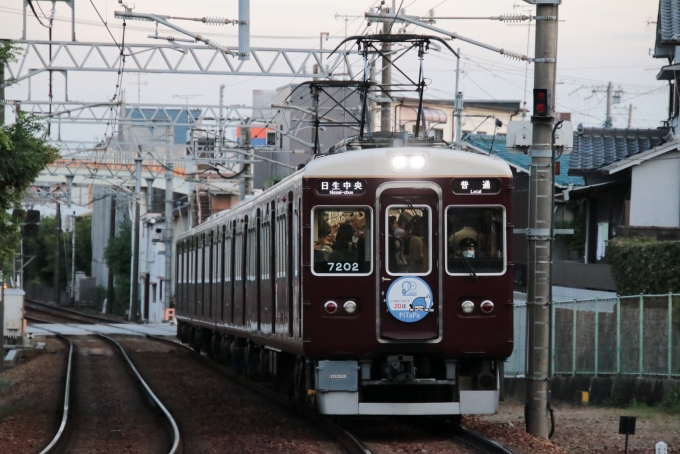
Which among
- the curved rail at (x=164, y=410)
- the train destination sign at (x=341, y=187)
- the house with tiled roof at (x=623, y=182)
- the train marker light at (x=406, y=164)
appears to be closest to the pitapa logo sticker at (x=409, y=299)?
the train destination sign at (x=341, y=187)

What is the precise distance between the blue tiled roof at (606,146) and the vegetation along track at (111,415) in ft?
36.4

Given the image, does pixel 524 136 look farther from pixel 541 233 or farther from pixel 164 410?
pixel 164 410

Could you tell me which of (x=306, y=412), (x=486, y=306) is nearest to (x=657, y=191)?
(x=306, y=412)

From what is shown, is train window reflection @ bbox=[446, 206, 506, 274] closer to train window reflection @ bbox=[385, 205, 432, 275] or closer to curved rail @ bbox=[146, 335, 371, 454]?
train window reflection @ bbox=[385, 205, 432, 275]

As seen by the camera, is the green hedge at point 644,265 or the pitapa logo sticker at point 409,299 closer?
the pitapa logo sticker at point 409,299

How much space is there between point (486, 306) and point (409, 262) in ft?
2.80

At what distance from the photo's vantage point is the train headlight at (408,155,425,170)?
11484 millimetres

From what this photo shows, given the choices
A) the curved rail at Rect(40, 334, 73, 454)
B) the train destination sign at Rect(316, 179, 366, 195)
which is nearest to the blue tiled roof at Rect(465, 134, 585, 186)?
the curved rail at Rect(40, 334, 73, 454)

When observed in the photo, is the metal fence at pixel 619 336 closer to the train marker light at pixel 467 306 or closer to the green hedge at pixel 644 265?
the green hedge at pixel 644 265

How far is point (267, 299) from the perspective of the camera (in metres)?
14.5

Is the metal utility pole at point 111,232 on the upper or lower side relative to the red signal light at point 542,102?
lower

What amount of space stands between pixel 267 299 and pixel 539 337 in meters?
4.01

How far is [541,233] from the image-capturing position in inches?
458

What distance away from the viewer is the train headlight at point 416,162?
11.5m
